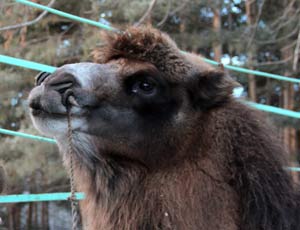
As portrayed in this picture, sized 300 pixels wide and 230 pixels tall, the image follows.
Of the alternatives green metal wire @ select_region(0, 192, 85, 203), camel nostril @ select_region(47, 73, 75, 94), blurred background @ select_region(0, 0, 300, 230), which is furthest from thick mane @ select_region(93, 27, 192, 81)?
blurred background @ select_region(0, 0, 300, 230)

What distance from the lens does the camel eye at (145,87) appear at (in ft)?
6.01

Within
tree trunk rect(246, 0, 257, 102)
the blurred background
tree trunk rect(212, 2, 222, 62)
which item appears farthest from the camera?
tree trunk rect(212, 2, 222, 62)

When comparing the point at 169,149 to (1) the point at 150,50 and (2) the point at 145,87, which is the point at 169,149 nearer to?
(2) the point at 145,87

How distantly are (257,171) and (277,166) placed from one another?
0.09m

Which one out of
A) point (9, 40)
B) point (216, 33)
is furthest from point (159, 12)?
point (9, 40)

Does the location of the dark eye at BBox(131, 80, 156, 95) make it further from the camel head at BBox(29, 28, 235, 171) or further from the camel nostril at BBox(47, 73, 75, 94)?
the camel nostril at BBox(47, 73, 75, 94)

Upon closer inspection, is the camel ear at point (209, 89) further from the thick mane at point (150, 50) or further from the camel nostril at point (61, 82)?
the camel nostril at point (61, 82)

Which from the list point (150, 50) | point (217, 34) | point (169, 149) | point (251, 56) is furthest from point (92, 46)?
point (169, 149)

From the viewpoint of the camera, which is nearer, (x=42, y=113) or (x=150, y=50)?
(x=42, y=113)

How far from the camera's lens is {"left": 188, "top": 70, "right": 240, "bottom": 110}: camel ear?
190cm

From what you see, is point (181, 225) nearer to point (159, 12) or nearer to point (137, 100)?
point (137, 100)

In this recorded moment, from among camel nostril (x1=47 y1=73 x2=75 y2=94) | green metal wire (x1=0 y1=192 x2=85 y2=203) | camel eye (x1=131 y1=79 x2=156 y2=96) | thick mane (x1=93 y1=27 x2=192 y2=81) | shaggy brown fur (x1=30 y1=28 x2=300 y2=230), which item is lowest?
green metal wire (x1=0 y1=192 x2=85 y2=203)

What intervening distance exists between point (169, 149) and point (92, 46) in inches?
245

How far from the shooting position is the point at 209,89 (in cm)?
193
